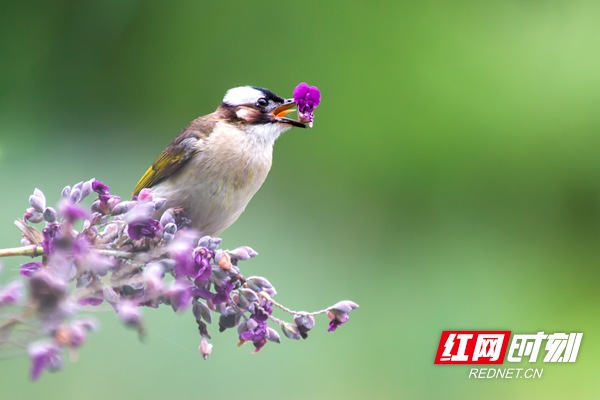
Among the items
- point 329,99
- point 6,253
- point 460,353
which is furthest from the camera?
point 329,99

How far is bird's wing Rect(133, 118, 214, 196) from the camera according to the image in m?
1.22

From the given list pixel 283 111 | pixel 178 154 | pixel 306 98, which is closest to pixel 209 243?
pixel 306 98

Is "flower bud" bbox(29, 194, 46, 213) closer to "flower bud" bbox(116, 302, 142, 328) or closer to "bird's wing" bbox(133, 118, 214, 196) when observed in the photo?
"flower bud" bbox(116, 302, 142, 328)

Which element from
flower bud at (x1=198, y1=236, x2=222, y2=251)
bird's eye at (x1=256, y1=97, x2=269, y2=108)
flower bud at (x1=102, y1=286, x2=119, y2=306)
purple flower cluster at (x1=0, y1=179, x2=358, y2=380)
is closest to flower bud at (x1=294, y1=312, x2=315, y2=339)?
purple flower cluster at (x1=0, y1=179, x2=358, y2=380)

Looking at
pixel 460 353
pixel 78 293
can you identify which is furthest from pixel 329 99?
pixel 78 293

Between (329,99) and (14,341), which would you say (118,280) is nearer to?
(14,341)

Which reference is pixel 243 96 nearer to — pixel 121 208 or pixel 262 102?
pixel 262 102

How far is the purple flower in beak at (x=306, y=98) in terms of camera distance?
87cm

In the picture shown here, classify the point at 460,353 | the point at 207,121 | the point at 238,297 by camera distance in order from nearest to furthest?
the point at 238,297, the point at 207,121, the point at 460,353

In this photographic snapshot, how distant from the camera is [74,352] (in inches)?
15.9

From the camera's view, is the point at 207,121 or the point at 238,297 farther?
the point at 207,121

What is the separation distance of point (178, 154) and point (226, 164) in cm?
11

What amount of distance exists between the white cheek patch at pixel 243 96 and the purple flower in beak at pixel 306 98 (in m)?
0.23

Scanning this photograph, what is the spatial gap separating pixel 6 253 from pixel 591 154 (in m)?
2.52
